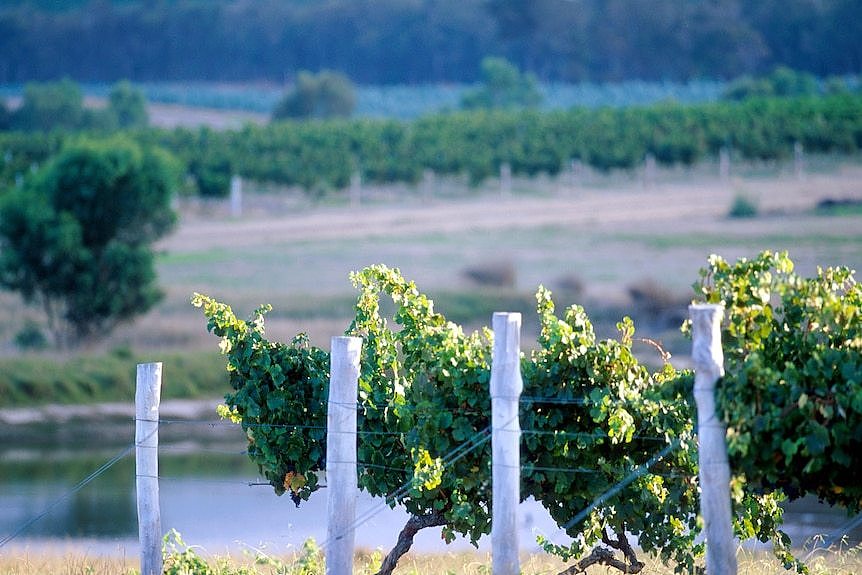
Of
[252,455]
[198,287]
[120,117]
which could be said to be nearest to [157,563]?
[252,455]

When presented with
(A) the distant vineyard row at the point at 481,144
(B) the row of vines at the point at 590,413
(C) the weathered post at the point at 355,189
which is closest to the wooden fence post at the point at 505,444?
(B) the row of vines at the point at 590,413

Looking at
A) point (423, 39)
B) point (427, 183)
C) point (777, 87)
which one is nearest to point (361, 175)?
point (427, 183)

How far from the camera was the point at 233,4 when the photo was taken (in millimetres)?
115062

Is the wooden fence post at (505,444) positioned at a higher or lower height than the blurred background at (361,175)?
lower

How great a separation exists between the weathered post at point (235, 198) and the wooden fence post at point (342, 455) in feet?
122

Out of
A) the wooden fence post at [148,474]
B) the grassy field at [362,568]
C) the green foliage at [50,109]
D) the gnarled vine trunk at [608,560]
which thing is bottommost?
the grassy field at [362,568]

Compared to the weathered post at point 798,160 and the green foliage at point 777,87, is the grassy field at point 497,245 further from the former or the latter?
the green foliage at point 777,87

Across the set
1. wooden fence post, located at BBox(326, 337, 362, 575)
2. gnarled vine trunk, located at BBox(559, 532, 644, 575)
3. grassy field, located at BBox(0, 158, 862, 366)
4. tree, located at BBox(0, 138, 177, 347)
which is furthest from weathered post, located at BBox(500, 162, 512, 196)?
wooden fence post, located at BBox(326, 337, 362, 575)

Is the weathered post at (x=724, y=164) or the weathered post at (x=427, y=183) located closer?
the weathered post at (x=427, y=183)

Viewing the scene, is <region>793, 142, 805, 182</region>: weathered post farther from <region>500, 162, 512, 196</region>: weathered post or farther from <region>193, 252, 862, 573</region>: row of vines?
<region>193, 252, 862, 573</region>: row of vines

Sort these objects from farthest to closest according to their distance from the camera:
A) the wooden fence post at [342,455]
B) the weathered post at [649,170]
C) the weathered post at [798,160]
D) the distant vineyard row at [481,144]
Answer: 1. the weathered post at [798,160]
2. the weathered post at [649,170]
3. the distant vineyard row at [481,144]
4. the wooden fence post at [342,455]

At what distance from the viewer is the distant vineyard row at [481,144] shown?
1890 inches

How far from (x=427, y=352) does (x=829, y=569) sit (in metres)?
2.86

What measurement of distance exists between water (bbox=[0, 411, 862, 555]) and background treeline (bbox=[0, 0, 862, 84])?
72093mm
